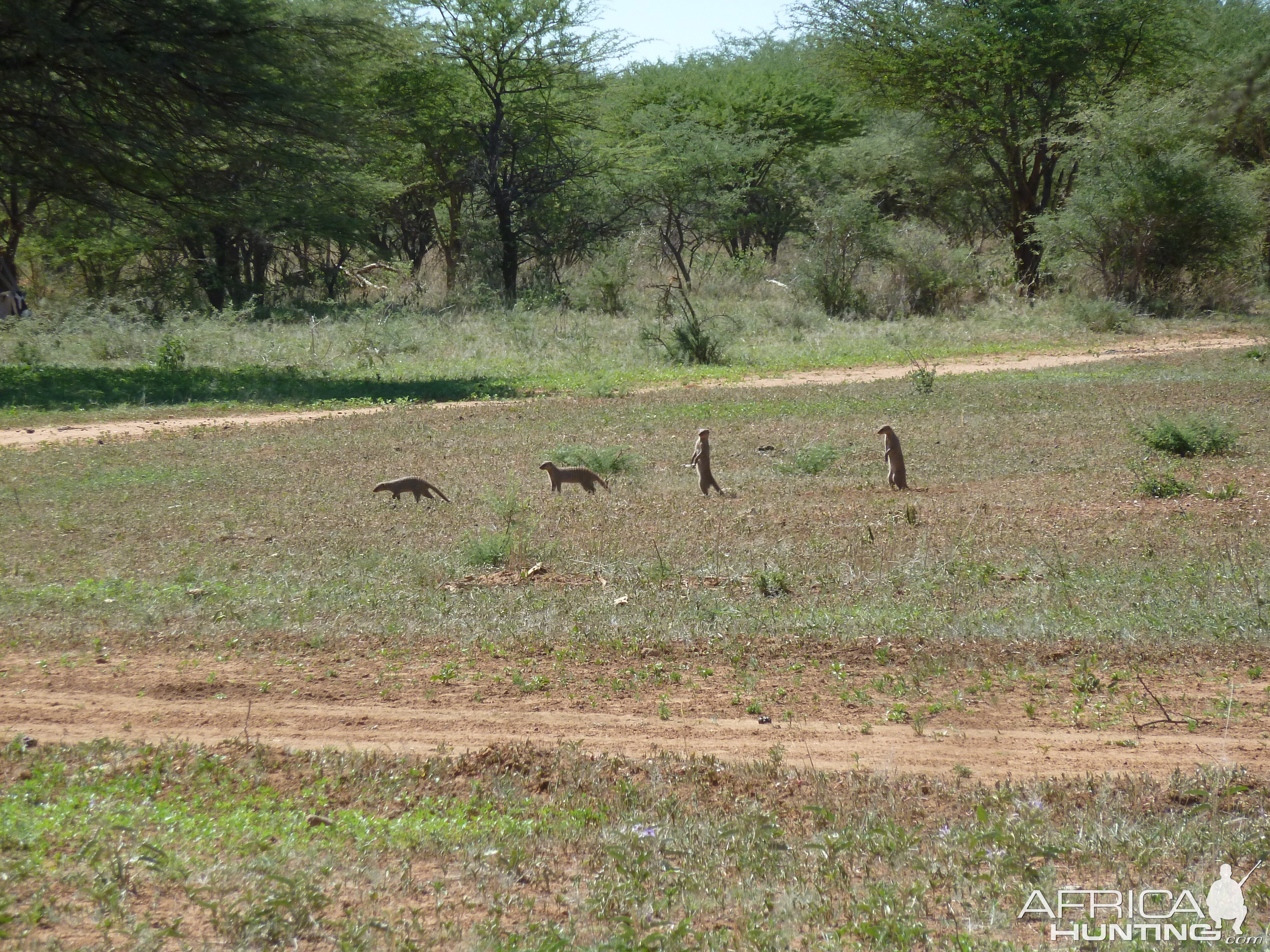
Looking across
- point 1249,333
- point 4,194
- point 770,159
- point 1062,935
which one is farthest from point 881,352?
point 4,194

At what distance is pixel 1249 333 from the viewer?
24016 mm

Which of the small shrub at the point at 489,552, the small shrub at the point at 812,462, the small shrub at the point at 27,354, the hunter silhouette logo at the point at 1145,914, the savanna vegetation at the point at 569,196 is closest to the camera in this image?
the hunter silhouette logo at the point at 1145,914

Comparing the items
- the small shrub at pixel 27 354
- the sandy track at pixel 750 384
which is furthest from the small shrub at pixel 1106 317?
the small shrub at pixel 27 354

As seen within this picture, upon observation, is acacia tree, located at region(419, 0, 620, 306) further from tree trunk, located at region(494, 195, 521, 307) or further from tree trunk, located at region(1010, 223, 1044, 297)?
Result: tree trunk, located at region(1010, 223, 1044, 297)

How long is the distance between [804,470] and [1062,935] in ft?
26.1

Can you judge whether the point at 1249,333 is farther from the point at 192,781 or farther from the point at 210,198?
the point at 192,781

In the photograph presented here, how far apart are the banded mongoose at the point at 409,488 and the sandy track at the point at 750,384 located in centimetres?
593

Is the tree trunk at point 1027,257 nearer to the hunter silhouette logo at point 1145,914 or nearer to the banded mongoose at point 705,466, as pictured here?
the banded mongoose at point 705,466

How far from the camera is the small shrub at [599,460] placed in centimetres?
1120

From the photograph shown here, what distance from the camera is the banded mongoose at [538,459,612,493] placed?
33.7ft

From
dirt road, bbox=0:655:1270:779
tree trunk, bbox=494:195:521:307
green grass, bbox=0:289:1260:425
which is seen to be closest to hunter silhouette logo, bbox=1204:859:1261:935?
dirt road, bbox=0:655:1270:779

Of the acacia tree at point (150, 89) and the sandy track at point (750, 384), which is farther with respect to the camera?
the acacia tree at point (150, 89)

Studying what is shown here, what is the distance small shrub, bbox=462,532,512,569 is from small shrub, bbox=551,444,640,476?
304 centimetres

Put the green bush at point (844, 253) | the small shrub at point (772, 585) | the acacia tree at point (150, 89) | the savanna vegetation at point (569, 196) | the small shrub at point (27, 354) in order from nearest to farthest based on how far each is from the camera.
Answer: the small shrub at point (772, 585), the acacia tree at point (150, 89), the savanna vegetation at point (569, 196), the small shrub at point (27, 354), the green bush at point (844, 253)
